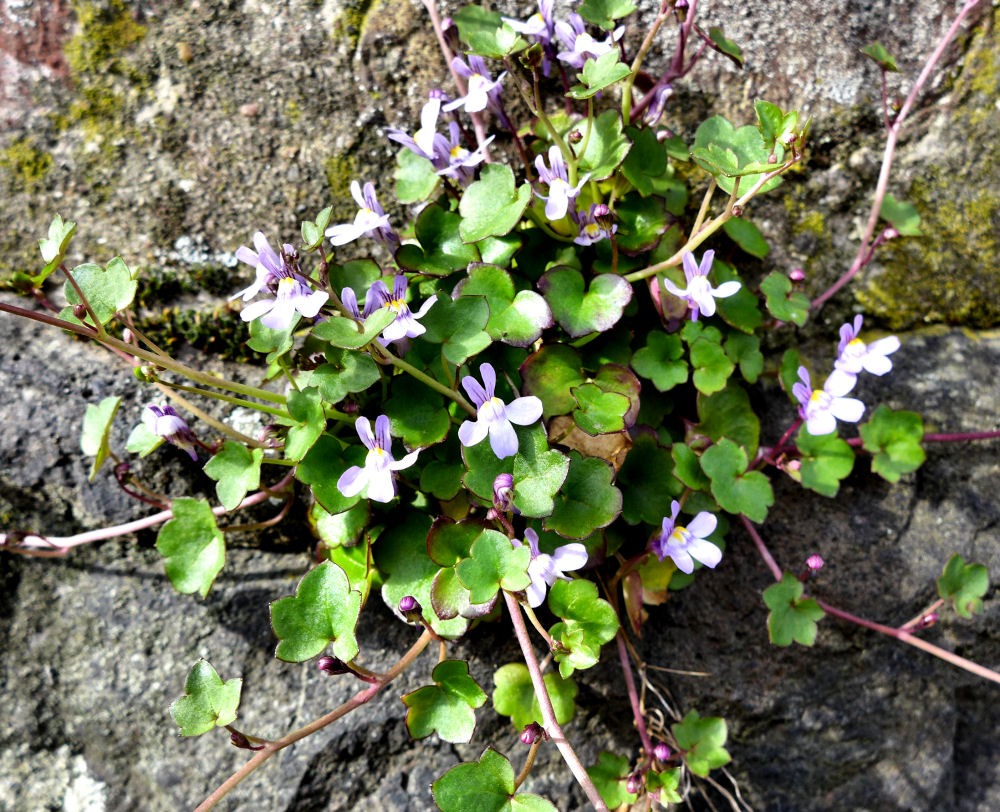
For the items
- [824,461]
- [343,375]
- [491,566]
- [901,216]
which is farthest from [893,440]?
[343,375]

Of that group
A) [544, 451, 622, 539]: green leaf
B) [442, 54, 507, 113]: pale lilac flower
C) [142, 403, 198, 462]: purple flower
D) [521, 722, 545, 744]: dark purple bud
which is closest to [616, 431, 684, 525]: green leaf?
[544, 451, 622, 539]: green leaf

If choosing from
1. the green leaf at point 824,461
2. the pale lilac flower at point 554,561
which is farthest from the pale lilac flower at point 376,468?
the green leaf at point 824,461

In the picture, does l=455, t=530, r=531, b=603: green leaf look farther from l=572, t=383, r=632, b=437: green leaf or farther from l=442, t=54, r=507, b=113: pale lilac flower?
l=442, t=54, r=507, b=113: pale lilac flower

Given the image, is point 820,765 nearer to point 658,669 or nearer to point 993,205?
point 658,669

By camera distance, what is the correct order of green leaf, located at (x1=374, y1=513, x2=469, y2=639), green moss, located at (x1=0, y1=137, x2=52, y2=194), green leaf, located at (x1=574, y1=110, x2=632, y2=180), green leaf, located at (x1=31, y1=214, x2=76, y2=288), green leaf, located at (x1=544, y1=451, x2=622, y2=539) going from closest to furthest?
green leaf, located at (x1=31, y1=214, x2=76, y2=288), green leaf, located at (x1=544, y1=451, x2=622, y2=539), green leaf, located at (x1=374, y1=513, x2=469, y2=639), green leaf, located at (x1=574, y1=110, x2=632, y2=180), green moss, located at (x1=0, y1=137, x2=52, y2=194)

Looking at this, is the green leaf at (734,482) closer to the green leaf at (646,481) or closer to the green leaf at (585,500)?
the green leaf at (646,481)

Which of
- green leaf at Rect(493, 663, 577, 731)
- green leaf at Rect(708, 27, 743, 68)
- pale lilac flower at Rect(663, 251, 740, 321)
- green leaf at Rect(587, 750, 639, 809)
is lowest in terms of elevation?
green leaf at Rect(587, 750, 639, 809)
